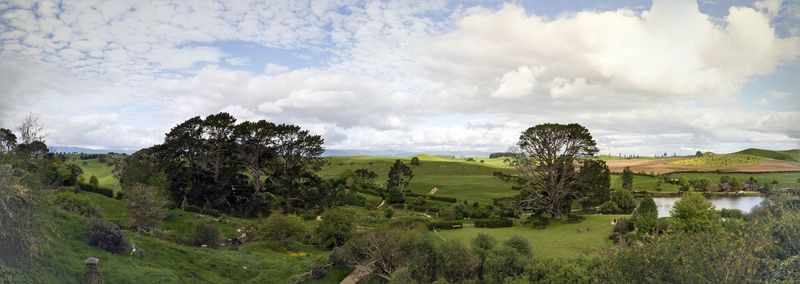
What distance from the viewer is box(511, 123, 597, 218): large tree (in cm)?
5869

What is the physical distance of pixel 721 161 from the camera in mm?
145125

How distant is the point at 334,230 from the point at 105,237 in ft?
70.3

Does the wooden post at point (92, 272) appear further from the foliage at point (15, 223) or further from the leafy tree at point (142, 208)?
the leafy tree at point (142, 208)

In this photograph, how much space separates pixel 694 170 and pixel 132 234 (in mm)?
144327

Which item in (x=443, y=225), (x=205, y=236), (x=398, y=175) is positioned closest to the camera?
(x=205, y=236)

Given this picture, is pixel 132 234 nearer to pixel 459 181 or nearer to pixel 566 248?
pixel 566 248

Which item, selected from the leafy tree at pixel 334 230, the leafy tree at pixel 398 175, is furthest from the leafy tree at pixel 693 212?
the leafy tree at pixel 398 175

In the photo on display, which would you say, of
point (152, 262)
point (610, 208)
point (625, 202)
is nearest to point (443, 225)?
point (610, 208)

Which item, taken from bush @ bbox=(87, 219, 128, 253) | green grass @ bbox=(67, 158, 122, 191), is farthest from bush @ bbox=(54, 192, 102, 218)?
green grass @ bbox=(67, 158, 122, 191)

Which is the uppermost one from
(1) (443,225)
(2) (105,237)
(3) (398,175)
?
(3) (398,175)

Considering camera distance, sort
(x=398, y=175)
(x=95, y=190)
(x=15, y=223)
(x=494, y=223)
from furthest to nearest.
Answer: (x=398, y=175)
(x=95, y=190)
(x=494, y=223)
(x=15, y=223)

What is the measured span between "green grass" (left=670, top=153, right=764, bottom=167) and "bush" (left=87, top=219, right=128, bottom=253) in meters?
155

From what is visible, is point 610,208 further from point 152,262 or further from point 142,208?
point 152,262

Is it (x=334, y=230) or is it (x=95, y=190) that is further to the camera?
(x=95, y=190)
